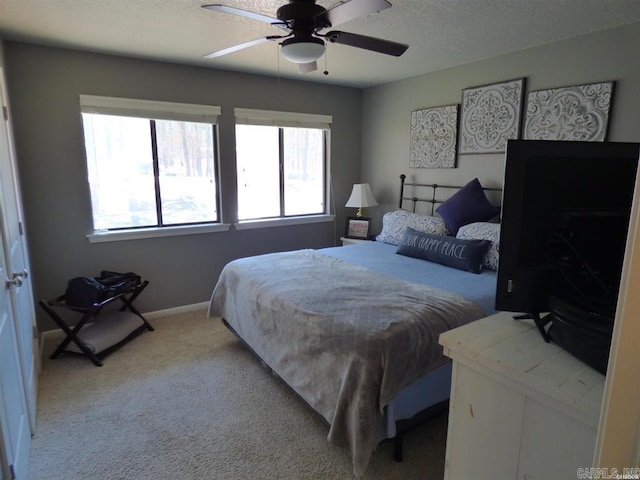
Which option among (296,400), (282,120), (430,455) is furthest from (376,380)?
(282,120)

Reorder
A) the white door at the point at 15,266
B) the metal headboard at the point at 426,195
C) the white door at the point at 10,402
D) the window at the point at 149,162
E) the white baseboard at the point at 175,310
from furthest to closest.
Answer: the metal headboard at the point at 426,195 < the white baseboard at the point at 175,310 < the window at the point at 149,162 < the white door at the point at 15,266 < the white door at the point at 10,402

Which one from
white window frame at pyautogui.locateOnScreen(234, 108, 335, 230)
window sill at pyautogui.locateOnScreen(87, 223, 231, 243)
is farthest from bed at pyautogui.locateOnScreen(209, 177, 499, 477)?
white window frame at pyautogui.locateOnScreen(234, 108, 335, 230)

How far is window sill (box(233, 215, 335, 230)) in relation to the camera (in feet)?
13.9

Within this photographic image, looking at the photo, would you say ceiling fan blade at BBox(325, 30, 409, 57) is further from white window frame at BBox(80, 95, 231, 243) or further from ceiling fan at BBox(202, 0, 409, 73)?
white window frame at BBox(80, 95, 231, 243)

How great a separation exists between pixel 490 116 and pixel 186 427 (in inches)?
136

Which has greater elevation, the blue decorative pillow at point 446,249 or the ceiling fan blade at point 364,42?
the ceiling fan blade at point 364,42

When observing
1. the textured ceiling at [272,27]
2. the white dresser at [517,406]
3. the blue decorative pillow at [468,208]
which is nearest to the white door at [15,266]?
the textured ceiling at [272,27]

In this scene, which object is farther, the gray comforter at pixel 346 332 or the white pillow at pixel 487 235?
the white pillow at pixel 487 235

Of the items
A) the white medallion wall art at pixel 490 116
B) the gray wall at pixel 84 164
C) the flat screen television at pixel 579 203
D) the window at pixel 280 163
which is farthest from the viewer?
the window at pixel 280 163

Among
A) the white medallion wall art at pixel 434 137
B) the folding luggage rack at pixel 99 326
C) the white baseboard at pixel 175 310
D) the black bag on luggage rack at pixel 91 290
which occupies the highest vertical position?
the white medallion wall art at pixel 434 137

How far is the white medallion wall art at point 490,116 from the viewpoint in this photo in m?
3.25

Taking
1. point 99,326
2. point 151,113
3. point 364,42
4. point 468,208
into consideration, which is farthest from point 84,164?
point 468,208

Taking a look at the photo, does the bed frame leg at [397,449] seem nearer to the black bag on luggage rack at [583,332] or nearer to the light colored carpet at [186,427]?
the light colored carpet at [186,427]

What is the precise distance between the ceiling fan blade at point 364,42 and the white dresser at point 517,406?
5.56 ft
